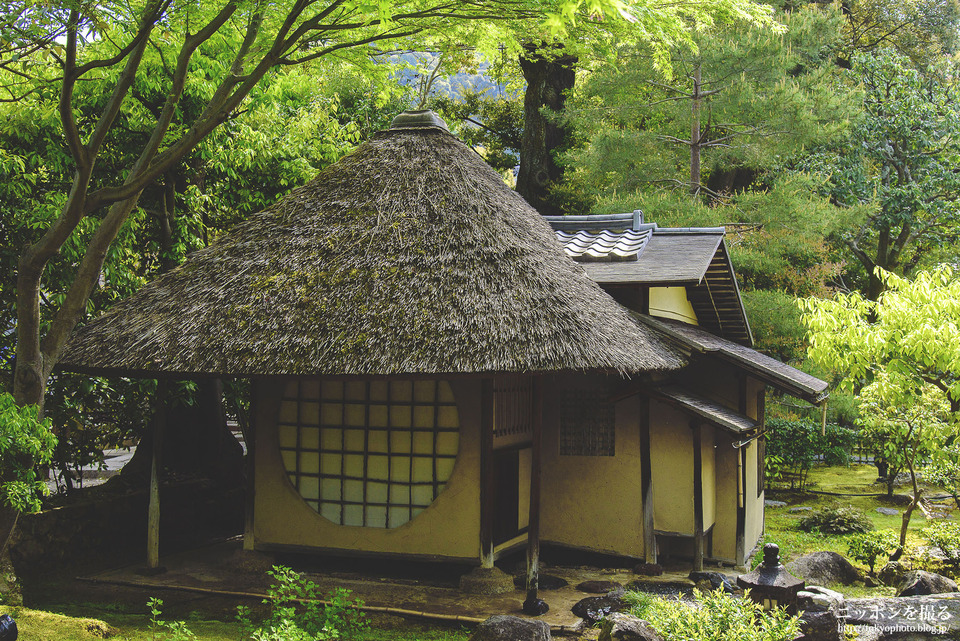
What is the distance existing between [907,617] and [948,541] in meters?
3.41

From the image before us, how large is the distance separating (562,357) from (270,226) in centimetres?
414

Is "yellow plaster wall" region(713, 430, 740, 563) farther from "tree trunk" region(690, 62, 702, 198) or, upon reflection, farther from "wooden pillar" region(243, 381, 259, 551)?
"tree trunk" region(690, 62, 702, 198)

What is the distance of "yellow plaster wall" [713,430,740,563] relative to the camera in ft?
34.3

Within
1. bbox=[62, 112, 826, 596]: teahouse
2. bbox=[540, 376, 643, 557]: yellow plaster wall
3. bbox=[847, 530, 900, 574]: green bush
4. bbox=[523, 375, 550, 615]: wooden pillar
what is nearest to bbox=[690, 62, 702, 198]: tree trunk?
bbox=[62, 112, 826, 596]: teahouse

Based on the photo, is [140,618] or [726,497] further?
[726,497]

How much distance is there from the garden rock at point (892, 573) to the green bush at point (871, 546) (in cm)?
19

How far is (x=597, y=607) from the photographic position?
7.74 metres

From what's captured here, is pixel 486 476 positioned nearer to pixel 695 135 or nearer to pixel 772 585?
pixel 772 585

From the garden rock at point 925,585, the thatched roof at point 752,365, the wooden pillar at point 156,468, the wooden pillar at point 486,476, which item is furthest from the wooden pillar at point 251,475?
the garden rock at point 925,585

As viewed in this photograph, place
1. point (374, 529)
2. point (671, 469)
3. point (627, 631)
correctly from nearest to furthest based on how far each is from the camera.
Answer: point (627, 631) < point (374, 529) < point (671, 469)

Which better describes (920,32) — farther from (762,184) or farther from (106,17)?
(106,17)

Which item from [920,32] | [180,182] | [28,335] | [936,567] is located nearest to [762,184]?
[920,32]

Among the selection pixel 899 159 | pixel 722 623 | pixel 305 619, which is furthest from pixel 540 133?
pixel 722 623

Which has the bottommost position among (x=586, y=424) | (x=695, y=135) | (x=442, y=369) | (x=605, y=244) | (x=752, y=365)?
(x=586, y=424)
